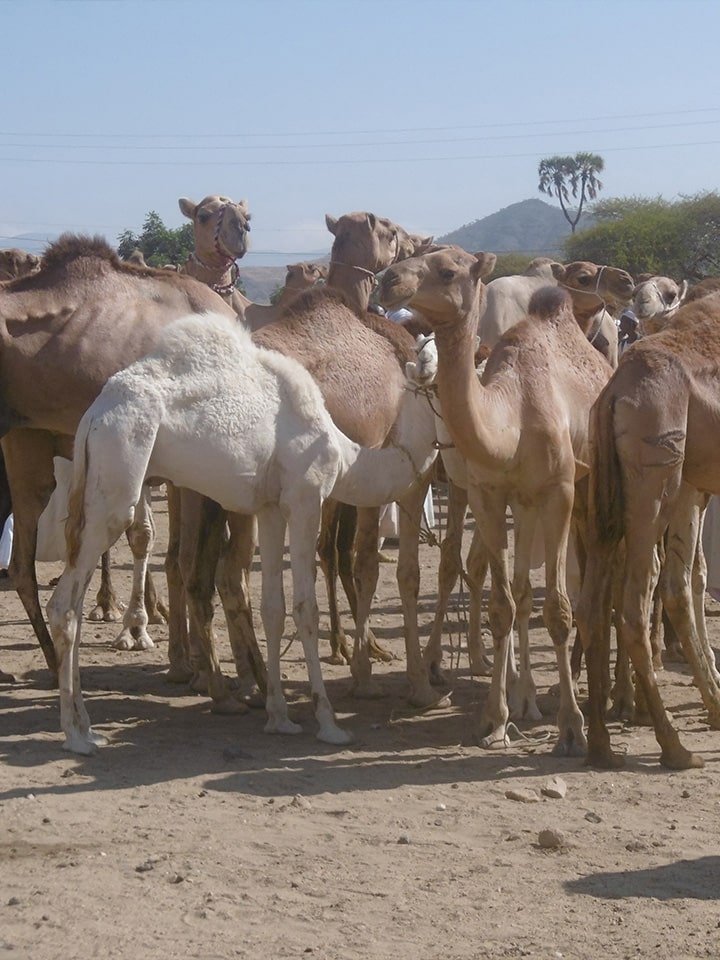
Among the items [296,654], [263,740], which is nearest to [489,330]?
[296,654]

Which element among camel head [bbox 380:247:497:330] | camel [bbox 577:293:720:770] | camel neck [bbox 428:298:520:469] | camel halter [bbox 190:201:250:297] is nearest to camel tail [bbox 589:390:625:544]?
camel [bbox 577:293:720:770]

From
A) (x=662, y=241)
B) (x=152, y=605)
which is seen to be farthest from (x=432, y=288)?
(x=662, y=241)

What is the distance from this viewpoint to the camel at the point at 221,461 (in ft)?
23.6

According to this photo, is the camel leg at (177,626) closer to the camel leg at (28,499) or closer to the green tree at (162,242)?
the camel leg at (28,499)

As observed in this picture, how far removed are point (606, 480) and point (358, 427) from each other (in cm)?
168

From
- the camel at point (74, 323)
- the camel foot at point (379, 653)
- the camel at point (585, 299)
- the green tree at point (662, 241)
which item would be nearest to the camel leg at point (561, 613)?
the camel at point (585, 299)

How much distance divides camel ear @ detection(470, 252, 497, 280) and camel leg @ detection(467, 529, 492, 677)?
6.98ft

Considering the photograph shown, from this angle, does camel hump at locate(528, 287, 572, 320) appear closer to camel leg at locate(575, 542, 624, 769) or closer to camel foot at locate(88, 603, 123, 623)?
camel leg at locate(575, 542, 624, 769)

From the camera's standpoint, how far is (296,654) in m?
10.5

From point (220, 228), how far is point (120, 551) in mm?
5836

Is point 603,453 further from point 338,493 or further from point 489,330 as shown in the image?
point 489,330

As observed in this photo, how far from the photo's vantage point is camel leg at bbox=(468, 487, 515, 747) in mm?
7762

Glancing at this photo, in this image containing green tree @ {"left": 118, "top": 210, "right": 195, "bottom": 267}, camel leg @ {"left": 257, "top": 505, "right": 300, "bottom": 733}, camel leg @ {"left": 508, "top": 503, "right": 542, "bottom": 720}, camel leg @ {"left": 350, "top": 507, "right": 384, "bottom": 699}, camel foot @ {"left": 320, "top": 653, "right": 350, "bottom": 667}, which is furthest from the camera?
green tree @ {"left": 118, "top": 210, "right": 195, "bottom": 267}

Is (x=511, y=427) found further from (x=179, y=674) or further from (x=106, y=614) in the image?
(x=106, y=614)
